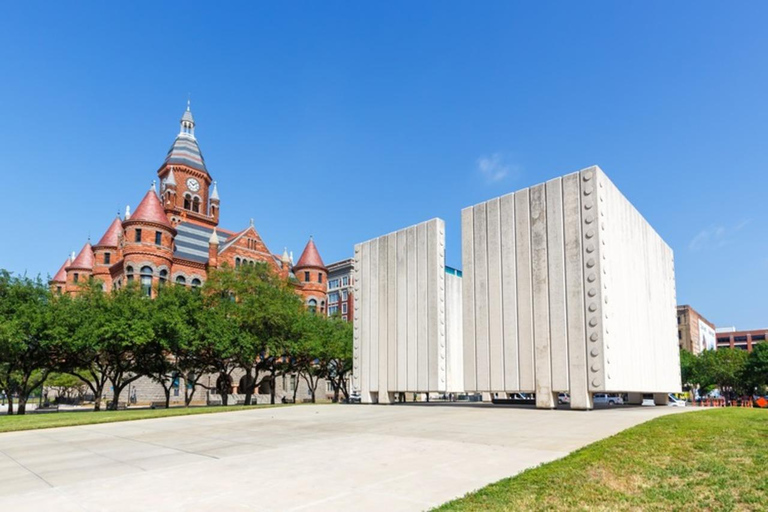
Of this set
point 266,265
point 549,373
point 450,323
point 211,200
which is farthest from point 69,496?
point 211,200

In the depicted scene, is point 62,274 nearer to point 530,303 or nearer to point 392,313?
point 392,313

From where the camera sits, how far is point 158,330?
118ft

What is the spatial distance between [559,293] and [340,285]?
9661cm

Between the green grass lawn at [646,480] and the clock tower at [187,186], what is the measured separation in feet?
244

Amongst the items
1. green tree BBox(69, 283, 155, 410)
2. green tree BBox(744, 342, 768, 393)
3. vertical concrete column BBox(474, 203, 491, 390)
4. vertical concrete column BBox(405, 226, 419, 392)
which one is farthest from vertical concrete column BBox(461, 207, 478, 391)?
green tree BBox(744, 342, 768, 393)

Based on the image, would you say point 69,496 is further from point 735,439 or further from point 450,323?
point 450,323

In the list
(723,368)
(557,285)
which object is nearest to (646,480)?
(557,285)

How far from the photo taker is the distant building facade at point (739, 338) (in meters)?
131

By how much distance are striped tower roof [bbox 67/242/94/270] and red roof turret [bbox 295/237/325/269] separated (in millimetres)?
29182

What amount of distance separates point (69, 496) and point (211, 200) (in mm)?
80645

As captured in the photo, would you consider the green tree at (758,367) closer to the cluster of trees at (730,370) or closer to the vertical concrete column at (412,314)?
the cluster of trees at (730,370)

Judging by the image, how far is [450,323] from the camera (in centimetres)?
2998

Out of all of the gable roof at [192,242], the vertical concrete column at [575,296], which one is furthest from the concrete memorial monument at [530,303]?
the gable roof at [192,242]

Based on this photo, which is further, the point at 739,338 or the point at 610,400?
the point at 739,338
